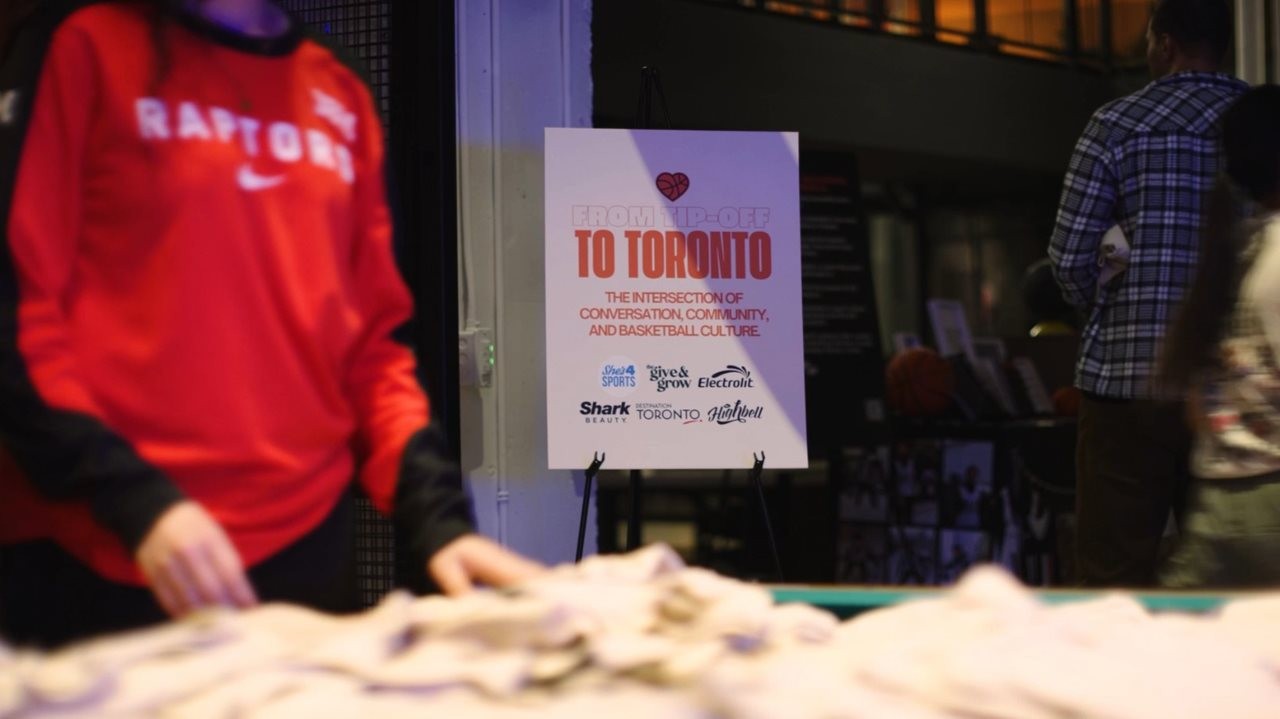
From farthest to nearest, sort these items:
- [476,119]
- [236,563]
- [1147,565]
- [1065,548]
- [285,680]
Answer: [1065,548] → [476,119] → [1147,565] → [236,563] → [285,680]

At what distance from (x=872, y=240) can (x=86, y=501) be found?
41.4 ft

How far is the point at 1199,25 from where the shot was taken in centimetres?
335

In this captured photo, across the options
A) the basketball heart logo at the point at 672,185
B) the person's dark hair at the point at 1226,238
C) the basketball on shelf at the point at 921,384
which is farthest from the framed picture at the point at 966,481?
the person's dark hair at the point at 1226,238

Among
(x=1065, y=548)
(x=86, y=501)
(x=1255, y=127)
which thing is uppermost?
(x=1255, y=127)

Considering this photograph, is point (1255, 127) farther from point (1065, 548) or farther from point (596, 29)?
point (1065, 548)

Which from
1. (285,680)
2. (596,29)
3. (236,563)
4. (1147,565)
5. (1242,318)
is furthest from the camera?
(596,29)

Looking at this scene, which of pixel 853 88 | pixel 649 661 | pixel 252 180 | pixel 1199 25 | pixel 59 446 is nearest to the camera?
pixel 649 661

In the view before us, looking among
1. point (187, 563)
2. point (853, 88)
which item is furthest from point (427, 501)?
point (853, 88)

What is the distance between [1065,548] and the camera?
213 inches

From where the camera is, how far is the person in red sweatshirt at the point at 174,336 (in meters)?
1.17

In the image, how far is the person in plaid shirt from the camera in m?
3.22

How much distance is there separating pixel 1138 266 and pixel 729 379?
1.11 m

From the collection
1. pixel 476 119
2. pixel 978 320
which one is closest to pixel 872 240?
pixel 978 320

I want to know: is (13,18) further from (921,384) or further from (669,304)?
(921,384)
